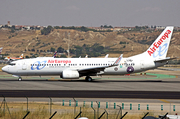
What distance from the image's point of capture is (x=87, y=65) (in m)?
53.9

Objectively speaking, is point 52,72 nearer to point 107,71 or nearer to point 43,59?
point 43,59

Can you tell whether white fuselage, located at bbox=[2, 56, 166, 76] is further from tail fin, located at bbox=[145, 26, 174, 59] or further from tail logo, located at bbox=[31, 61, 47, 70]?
tail fin, located at bbox=[145, 26, 174, 59]

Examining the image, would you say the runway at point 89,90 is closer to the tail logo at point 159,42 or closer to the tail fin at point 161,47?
the tail fin at point 161,47

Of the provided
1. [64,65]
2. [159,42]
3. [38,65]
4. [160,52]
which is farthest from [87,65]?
[159,42]

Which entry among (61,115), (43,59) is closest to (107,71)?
(43,59)

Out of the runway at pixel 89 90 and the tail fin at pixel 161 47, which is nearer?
the runway at pixel 89 90

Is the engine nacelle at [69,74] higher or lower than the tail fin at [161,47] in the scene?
lower

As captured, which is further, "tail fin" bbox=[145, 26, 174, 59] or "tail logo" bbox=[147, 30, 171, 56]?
"tail logo" bbox=[147, 30, 171, 56]

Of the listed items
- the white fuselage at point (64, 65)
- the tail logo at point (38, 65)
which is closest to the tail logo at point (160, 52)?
the white fuselage at point (64, 65)

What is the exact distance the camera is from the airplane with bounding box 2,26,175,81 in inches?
2047

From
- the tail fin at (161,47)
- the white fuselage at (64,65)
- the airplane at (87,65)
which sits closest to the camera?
the airplane at (87,65)

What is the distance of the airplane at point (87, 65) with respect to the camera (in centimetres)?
5200

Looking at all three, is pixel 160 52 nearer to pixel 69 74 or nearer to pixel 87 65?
pixel 87 65

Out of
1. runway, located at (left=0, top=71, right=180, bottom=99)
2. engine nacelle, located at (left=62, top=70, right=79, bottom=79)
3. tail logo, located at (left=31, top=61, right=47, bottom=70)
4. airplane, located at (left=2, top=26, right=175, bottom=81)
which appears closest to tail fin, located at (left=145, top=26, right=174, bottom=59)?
airplane, located at (left=2, top=26, right=175, bottom=81)
